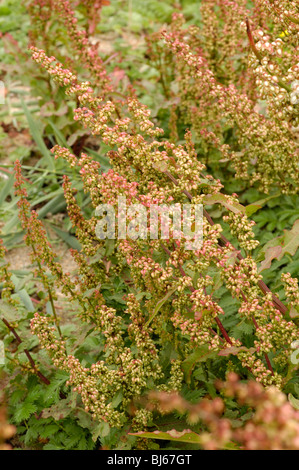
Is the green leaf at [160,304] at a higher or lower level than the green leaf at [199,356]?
higher

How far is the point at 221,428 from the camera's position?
901mm

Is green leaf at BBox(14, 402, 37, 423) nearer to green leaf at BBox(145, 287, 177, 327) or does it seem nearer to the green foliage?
the green foliage

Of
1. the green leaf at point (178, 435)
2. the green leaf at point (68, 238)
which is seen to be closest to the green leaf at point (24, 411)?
the green leaf at point (178, 435)

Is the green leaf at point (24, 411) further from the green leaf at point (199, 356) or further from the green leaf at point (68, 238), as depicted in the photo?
the green leaf at point (68, 238)

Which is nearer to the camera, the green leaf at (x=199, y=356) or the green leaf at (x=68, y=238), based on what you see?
the green leaf at (x=199, y=356)
